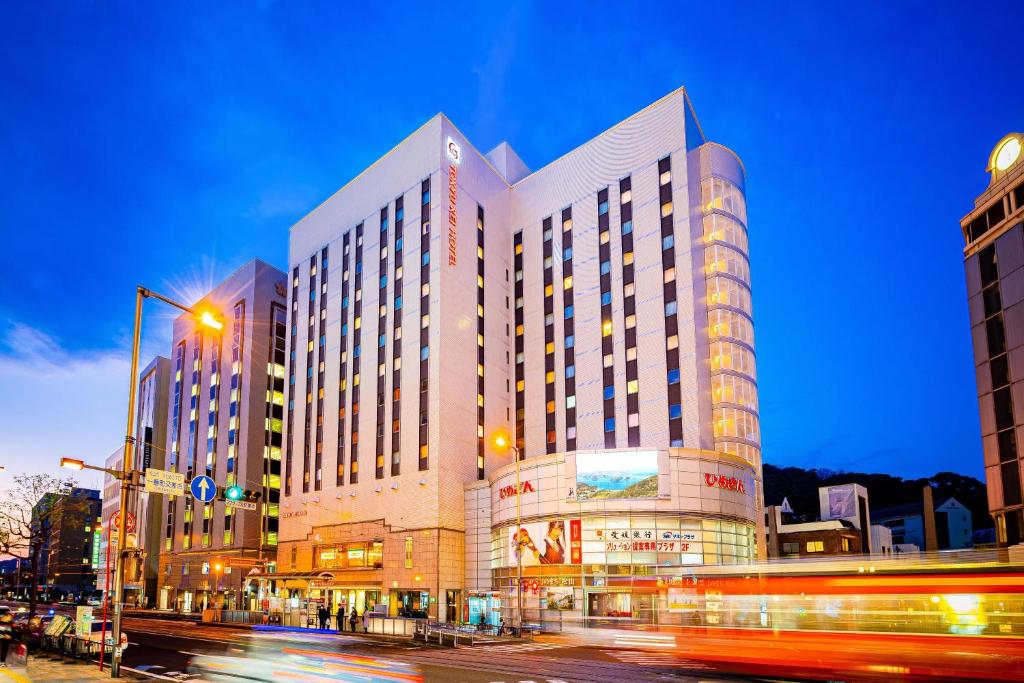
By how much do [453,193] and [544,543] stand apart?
41.1 metres

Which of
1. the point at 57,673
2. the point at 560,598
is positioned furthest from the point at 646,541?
the point at 57,673

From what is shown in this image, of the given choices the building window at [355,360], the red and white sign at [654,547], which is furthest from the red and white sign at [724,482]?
the building window at [355,360]

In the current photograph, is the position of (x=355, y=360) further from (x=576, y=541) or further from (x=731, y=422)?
(x=731, y=422)

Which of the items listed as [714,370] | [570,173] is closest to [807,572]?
[714,370]

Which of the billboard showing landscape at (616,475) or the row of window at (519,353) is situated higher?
the row of window at (519,353)

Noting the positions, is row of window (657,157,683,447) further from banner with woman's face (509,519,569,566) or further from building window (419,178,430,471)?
building window (419,178,430,471)

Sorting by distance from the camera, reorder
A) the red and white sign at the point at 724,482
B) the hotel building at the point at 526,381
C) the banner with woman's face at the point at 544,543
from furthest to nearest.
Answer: the banner with woman's face at the point at 544,543
the hotel building at the point at 526,381
the red and white sign at the point at 724,482

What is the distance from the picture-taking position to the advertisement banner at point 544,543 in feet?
204

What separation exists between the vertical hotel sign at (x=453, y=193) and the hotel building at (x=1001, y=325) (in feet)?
163

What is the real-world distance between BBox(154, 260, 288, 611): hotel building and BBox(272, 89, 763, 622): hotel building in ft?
31.1

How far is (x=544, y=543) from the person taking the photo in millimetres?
63281

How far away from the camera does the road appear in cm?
2529

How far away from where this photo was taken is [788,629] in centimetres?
2141

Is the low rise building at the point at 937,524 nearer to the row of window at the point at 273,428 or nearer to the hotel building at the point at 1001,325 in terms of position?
the hotel building at the point at 1001,325
